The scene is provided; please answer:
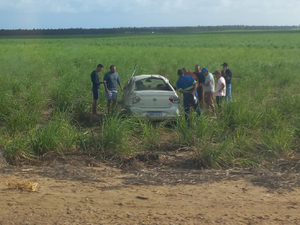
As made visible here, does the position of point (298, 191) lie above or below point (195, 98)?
below

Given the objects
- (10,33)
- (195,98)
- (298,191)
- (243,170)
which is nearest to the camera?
(298,191)

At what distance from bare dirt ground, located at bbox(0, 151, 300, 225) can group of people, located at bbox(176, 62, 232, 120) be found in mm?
2719

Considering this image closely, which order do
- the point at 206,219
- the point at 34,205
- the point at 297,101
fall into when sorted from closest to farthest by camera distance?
the point at 206,219 < the point at 34,205 < the point at 297,101

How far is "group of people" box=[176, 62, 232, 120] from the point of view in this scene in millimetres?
9719

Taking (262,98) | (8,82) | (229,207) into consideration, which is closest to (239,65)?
(262,98)

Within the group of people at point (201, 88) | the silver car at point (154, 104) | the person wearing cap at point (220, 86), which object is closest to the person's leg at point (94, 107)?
the silver car at point (154, 104)

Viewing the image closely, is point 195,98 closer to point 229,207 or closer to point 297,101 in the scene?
point 297,101

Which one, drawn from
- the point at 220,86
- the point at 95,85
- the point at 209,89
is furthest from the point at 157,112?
the point at 95,85

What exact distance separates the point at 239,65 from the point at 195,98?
14.1 metres

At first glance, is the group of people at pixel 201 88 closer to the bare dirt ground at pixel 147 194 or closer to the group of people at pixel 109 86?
the group of people at pixel 109 86

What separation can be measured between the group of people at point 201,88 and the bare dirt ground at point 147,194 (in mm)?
2719

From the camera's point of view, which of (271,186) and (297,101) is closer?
(271,186)

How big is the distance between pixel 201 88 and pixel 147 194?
7.07m

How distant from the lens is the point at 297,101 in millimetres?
10484
